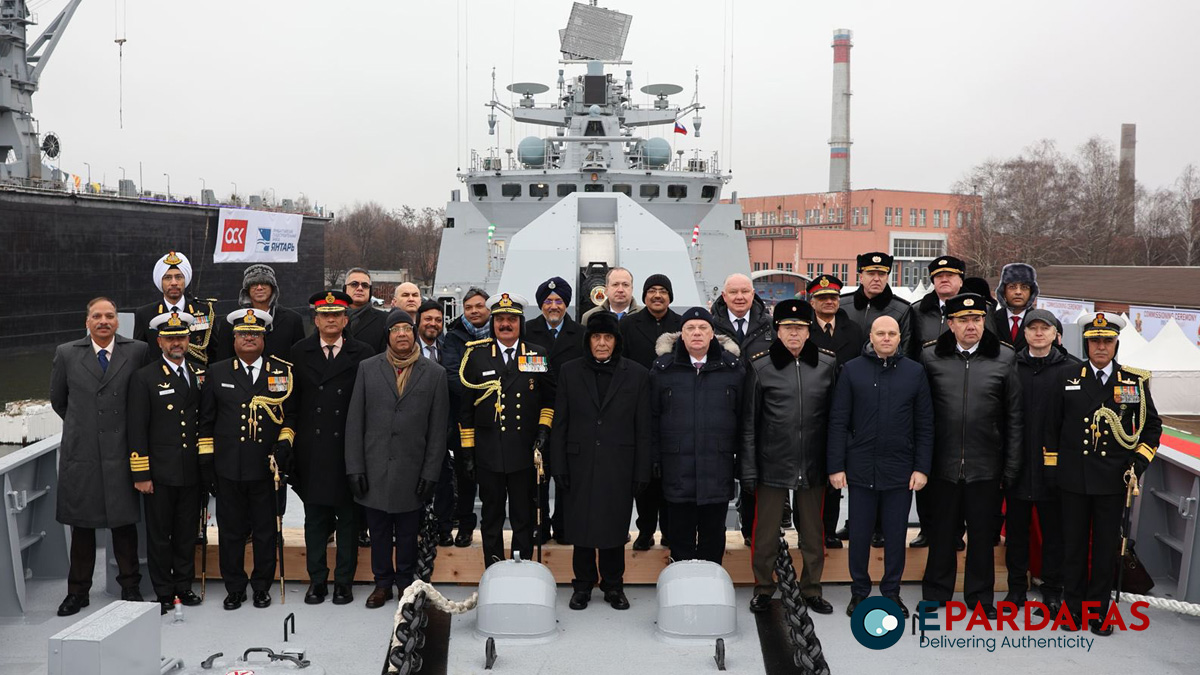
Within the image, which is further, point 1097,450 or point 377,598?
point 377,598

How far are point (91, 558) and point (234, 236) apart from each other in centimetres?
3516

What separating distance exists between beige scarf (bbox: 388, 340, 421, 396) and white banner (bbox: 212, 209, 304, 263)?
34.8 m

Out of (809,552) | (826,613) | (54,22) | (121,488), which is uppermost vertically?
(54,22)

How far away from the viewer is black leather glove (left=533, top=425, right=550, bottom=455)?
456 cm

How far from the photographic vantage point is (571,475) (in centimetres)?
448

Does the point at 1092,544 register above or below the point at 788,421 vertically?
below

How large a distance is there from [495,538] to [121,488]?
194 cm

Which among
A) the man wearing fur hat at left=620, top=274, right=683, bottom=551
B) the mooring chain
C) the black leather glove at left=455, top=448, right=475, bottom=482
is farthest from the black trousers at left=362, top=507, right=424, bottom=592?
the mooring chain

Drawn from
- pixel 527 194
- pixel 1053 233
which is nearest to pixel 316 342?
pixel 527 194

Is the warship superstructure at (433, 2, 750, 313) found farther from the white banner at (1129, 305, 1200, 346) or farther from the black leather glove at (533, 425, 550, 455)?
the white banner at (1129, 305, 1200, 346)

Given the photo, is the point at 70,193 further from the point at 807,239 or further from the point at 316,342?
the point at 807,239

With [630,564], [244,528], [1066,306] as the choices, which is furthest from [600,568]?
[1066,306]

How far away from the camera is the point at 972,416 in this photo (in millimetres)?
4312

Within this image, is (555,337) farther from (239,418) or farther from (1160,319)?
(1160,319)
